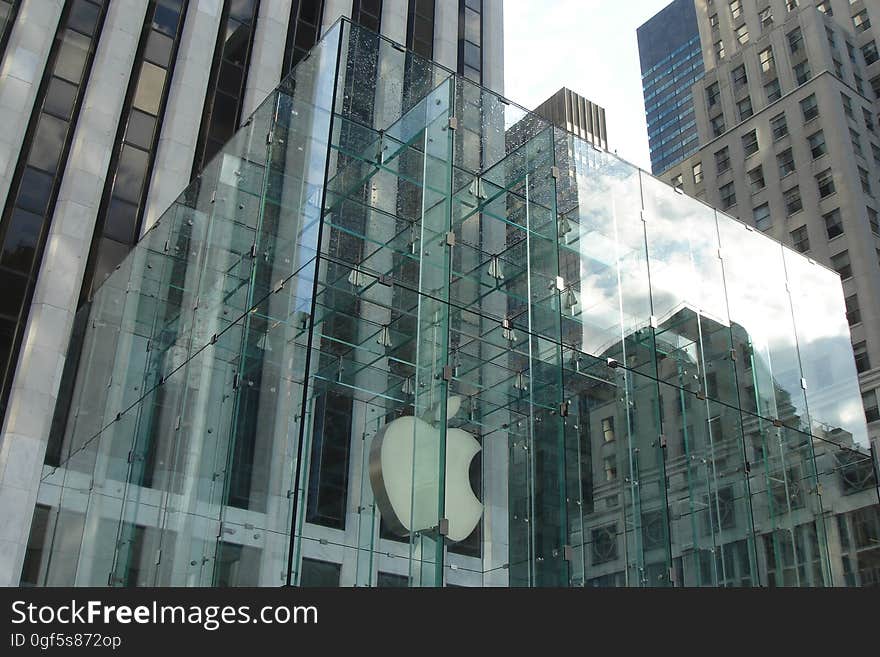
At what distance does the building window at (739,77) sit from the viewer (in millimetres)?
81750

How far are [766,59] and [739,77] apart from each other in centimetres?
281

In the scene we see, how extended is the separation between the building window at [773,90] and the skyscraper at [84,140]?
5074 centimetres

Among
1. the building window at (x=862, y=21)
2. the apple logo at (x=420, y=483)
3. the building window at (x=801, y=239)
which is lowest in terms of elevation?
the apple logo at (x=420, y=483)

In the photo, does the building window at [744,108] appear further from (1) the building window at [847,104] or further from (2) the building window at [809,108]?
(1) the building window at [847,104]

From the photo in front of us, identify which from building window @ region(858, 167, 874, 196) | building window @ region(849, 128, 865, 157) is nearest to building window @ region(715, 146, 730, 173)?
building window @ region(849, 128, 865, 157)

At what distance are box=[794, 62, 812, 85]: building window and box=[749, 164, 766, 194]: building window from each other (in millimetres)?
7493

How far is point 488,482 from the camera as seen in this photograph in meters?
13.4

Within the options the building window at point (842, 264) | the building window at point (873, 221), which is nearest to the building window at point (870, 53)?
the building window at point (873, 221)

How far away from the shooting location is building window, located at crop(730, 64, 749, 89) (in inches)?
3219

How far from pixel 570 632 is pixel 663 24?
16840cm

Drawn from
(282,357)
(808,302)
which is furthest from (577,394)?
(808,302)

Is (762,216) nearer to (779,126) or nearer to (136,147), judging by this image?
(779,126)

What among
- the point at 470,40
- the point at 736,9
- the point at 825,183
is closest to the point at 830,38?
the point at 736,9

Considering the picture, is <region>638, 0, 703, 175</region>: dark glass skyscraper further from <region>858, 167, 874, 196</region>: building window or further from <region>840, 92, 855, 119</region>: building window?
<region>858, 167, 874, 196</region>: building window
